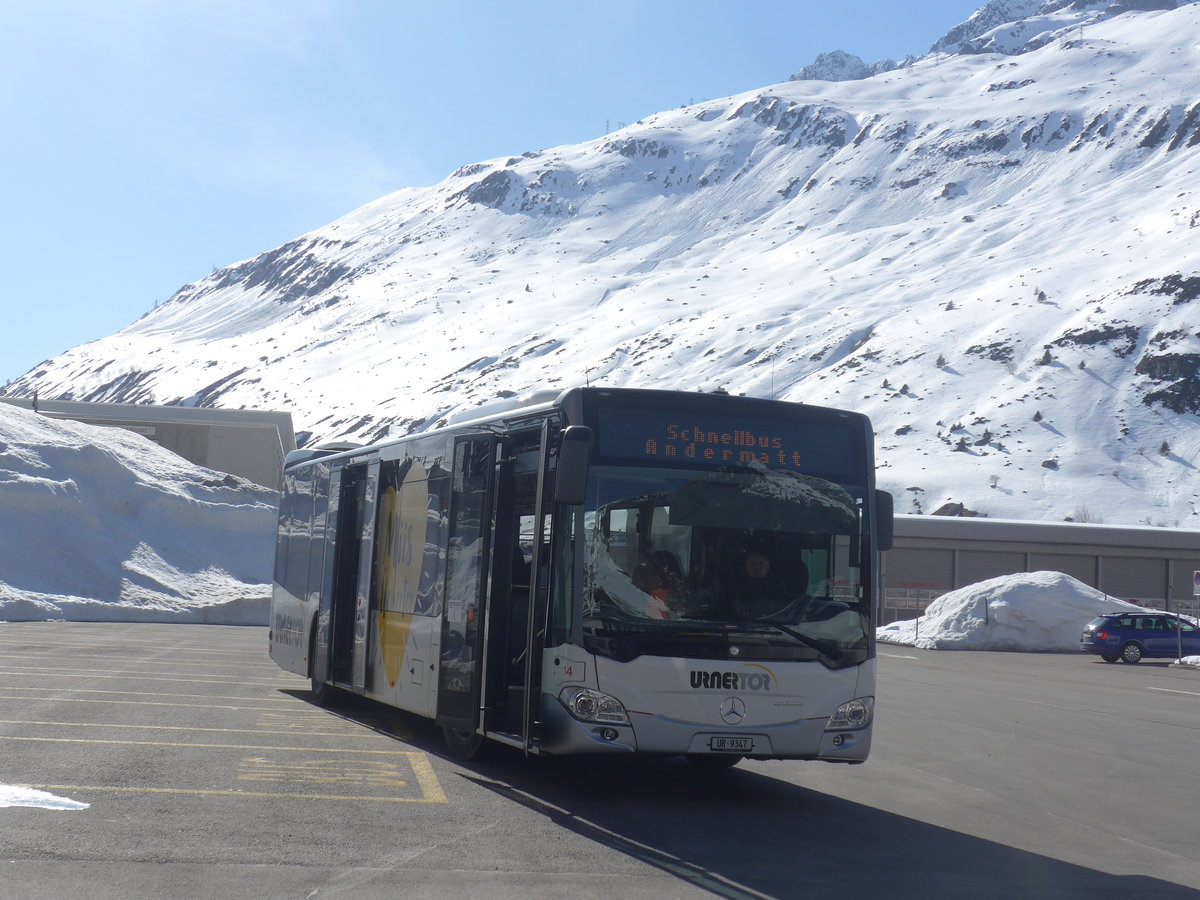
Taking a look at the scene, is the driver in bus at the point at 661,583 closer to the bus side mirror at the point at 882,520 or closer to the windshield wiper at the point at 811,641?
the windshield wiper at the point at 811,641

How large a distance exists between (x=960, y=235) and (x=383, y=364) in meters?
70.9

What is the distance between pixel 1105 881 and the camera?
24.9 ft

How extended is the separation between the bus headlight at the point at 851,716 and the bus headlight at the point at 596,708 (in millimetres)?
1603

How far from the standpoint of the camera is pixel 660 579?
921 cm

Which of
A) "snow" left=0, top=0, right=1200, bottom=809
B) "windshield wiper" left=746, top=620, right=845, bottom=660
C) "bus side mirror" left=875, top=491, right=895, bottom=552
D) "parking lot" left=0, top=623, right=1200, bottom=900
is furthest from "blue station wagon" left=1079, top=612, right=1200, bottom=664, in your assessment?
"windshield wiper" left=746, top=620, right=845, bottom=660

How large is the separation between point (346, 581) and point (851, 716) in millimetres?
6462

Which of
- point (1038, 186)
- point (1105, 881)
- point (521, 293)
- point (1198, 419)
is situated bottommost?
point (1105, 881)

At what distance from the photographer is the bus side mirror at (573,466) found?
8.71m

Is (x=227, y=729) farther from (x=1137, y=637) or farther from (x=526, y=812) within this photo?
(x=1137, y=637)

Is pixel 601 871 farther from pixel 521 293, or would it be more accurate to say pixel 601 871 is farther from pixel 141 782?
pixel 521 293

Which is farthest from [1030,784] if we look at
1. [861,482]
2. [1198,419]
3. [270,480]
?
[1198,419]

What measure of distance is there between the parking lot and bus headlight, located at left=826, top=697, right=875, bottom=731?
63 centimetres

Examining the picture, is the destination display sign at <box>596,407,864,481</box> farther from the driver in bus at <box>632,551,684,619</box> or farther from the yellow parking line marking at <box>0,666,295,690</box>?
the yellow parking line marking at <box>0,666,295,690</box>

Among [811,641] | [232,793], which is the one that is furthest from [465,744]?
[811,641]
